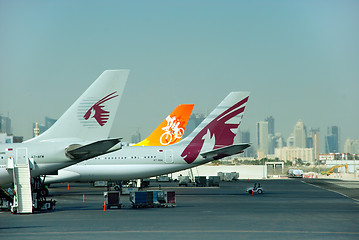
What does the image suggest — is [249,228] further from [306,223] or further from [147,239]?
[147,239]

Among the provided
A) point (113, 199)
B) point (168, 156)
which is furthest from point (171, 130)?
point (113, 199)

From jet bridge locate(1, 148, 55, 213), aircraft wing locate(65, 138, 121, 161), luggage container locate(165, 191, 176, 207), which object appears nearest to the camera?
jet bridge locate(1, 148, 55, 213)

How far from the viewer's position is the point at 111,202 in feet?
149

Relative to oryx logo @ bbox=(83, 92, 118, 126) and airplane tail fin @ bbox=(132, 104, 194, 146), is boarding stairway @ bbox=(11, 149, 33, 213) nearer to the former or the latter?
oryx logo @ bbox=(83, 92, 118, 126)

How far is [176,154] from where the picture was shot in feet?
Answer: 210

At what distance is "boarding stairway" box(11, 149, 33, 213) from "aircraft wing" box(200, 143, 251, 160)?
22.7 m

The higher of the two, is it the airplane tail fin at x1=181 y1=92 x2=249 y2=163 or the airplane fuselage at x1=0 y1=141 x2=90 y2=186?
the airplane tail fin at x1=181 y1=92 x2=249 y2=163

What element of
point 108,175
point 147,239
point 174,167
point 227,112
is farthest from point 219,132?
point 147,239

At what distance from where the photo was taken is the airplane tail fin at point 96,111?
43969 mm

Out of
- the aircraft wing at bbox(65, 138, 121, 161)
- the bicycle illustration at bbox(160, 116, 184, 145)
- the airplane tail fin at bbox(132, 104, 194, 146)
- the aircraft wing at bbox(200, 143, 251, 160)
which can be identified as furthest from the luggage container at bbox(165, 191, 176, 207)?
the bicycle illustration at bbox(160, 116, 184, 145)

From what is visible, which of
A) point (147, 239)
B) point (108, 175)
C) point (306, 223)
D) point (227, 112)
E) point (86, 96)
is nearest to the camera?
point (147, 239)

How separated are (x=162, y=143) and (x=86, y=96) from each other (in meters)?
44.5

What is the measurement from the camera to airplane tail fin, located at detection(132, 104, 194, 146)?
8838 cm

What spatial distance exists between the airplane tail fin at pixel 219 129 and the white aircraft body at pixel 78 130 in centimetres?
1980
